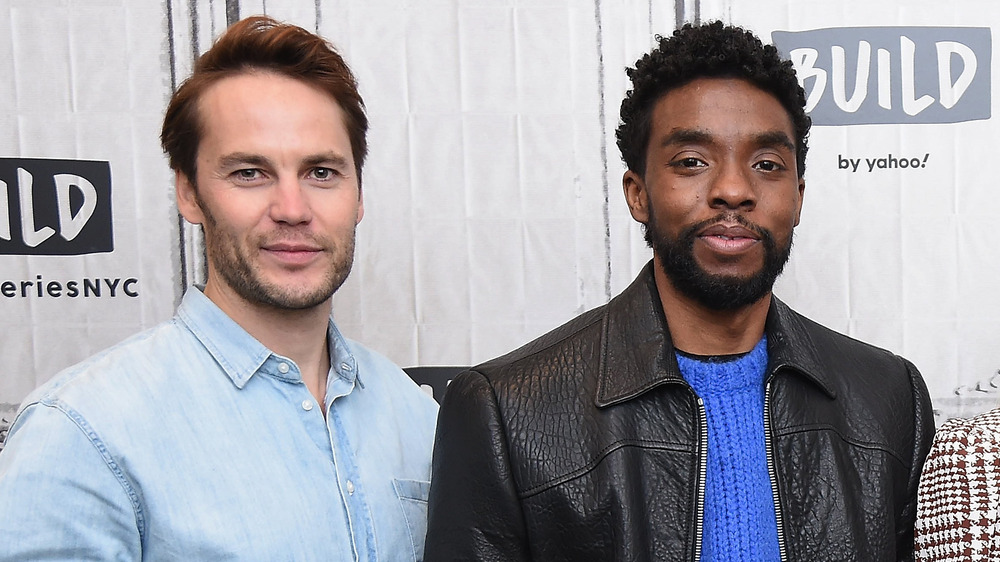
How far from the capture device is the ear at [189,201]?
4.04ft

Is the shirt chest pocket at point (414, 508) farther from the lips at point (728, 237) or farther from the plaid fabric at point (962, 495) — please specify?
the plaid fabric at point (962, 495)

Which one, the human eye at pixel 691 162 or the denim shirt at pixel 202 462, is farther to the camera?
the human eye at pixel 691 162

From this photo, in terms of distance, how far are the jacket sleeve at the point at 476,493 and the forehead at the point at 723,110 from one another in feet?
1.42

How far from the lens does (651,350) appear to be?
119 centimetres

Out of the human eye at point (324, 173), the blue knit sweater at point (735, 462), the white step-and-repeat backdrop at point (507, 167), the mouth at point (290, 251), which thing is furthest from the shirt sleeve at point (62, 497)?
the white step-and-repeat backdrop at point (507, 167)

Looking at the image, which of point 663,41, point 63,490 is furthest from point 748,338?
point 63,490

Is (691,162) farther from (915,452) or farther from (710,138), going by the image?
(915,452)

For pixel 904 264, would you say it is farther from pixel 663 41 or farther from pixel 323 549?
pixel 323 549

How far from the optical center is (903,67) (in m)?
1.74

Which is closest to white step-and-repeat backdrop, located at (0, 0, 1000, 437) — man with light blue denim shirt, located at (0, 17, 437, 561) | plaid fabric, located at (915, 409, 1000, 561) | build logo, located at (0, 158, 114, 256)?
build logo, located at (0, 158, 114, 256)

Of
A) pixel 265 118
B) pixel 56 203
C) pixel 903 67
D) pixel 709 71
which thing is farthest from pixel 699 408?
pixel 56 203

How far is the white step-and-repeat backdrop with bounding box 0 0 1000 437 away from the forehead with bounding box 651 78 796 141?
0.53 metres

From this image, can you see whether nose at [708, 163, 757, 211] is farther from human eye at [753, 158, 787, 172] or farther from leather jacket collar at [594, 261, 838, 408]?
leather jacket collar at [594, 261, 838, 408]

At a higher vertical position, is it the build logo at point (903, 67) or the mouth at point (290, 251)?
the build logo at point (903, 67)
